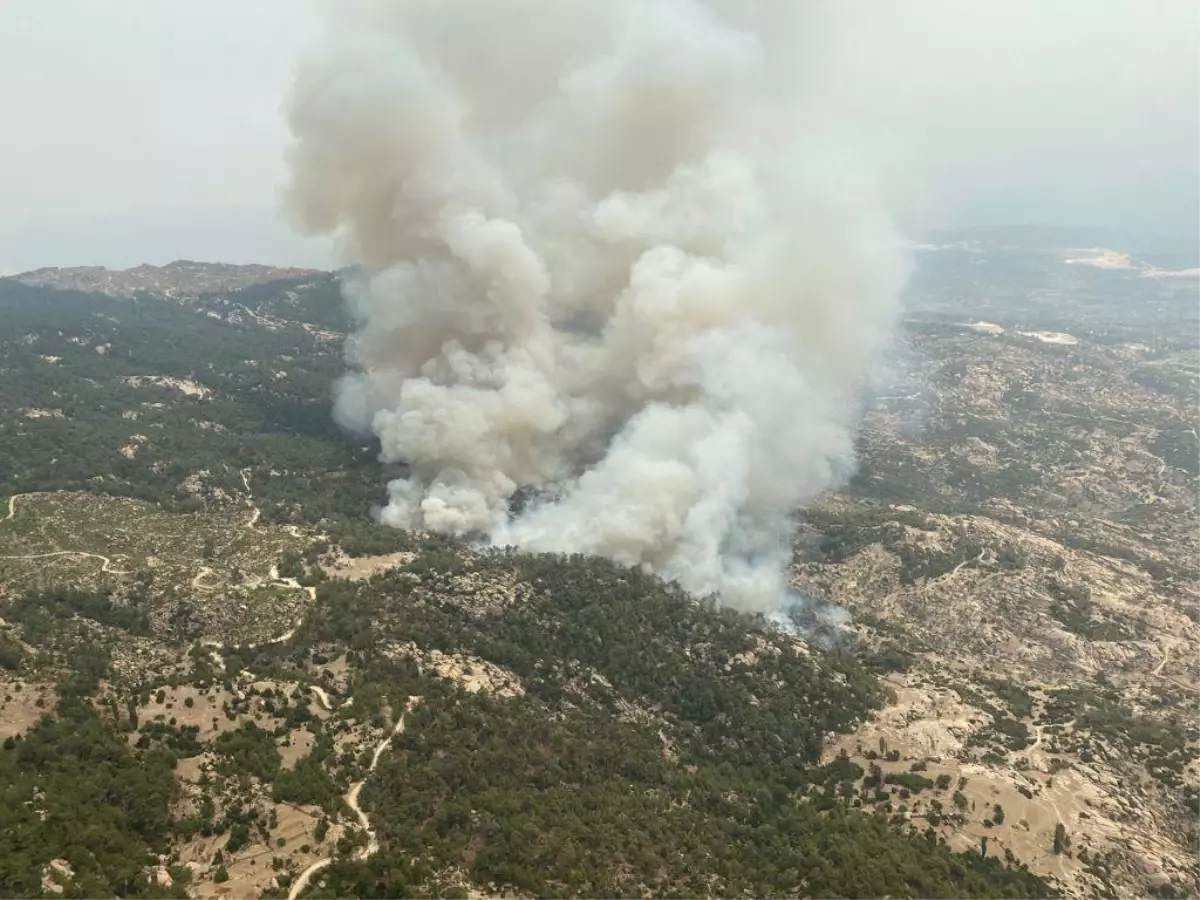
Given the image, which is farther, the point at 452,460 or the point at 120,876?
the point at 452,460

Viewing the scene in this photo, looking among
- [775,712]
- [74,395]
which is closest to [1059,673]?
[775,712]

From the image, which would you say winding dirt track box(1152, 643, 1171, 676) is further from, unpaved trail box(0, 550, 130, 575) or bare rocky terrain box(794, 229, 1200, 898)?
unpaved trail box(0, 550, 130, 575)

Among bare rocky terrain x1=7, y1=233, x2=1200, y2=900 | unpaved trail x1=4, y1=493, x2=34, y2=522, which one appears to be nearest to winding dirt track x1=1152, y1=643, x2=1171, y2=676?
bare rocky terrain x1=7, y1=233, x2=1200, y2=900

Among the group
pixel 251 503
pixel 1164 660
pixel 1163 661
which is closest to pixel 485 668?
pixel 251 503

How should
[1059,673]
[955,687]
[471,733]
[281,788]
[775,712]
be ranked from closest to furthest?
1. [281,788]
2. [471,733]
3. [775,712]
4. [955,687]
5. [1059,673]

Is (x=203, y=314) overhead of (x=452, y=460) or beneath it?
overhead

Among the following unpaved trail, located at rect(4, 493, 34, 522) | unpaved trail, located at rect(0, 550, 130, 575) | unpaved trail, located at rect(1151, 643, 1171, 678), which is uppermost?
unpaved trail, located at rect(4, 493, 34, 522)

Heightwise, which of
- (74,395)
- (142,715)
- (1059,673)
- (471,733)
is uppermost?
(74,395)

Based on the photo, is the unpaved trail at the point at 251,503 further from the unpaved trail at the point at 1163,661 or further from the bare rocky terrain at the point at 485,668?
the unpaved trail at the point at 1163,661

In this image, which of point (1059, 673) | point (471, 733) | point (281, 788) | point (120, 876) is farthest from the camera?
point (1059, 673)

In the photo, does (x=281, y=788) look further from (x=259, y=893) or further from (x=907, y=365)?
(x=907, y=365)
